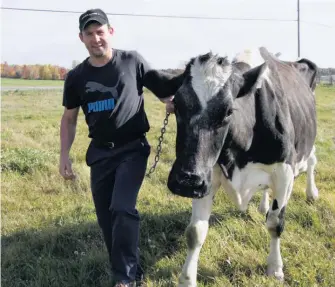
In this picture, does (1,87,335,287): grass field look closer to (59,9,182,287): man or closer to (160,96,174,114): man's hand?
(59,9,182,287): man

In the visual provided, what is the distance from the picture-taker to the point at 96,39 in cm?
353

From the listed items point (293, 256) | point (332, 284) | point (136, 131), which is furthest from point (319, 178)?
point (136, 131)

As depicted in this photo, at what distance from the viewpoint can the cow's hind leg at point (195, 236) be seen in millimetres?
3561

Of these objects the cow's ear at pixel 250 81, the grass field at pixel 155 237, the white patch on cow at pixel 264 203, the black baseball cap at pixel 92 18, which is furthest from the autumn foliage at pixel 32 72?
the cow's ear at pixel 250 81

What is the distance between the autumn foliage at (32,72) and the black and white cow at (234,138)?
54.5m

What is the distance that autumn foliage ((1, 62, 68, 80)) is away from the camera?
5778cm

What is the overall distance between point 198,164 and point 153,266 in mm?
1398

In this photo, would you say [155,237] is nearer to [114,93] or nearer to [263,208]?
[263,208]

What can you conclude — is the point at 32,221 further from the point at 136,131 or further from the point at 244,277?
the point at 244,277

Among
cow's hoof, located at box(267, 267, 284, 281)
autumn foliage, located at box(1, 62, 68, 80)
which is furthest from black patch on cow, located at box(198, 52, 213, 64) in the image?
autumn foliage, located at box(1, 62, 68, 80)

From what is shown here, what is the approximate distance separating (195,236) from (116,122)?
3.75 feet

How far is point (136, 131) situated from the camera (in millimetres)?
3670

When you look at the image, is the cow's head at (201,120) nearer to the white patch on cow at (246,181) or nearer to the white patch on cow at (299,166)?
the white patch on cow at (246,181)

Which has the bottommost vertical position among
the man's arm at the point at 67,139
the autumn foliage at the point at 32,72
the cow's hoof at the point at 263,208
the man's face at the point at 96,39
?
the autumn foliage at the point at 32,72
